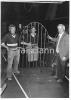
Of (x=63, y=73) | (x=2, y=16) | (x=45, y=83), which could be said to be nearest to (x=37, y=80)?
(x=45, y=83)

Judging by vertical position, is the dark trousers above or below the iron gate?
below

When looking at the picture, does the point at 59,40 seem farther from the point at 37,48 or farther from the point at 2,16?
the point at 2,16

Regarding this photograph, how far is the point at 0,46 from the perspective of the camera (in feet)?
23.3

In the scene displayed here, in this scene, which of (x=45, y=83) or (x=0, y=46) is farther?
(x=45, y=83)

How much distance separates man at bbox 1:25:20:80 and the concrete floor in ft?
0.91

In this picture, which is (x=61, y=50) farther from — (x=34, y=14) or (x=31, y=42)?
(x=34, y=14)

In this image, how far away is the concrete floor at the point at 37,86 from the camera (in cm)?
716

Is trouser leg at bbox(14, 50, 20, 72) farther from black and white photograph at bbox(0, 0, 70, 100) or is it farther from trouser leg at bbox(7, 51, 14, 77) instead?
trouser leg at bbox(7, 51, 14, 77)

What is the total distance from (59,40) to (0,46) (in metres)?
1.56

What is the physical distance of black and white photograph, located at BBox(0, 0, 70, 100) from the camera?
7176 mm

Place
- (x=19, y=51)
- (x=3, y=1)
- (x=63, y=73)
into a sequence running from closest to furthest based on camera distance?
(x=3, y=1), (x=19, y=51), (x=63, y=73)

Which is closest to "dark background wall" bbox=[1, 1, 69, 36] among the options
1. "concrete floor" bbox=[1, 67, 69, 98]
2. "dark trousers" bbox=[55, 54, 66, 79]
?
"dark trousers" bbox=[55, 54, 66, 79]

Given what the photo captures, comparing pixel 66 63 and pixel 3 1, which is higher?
pixel 3 1

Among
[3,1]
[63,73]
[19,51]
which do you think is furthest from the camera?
[63,73]
